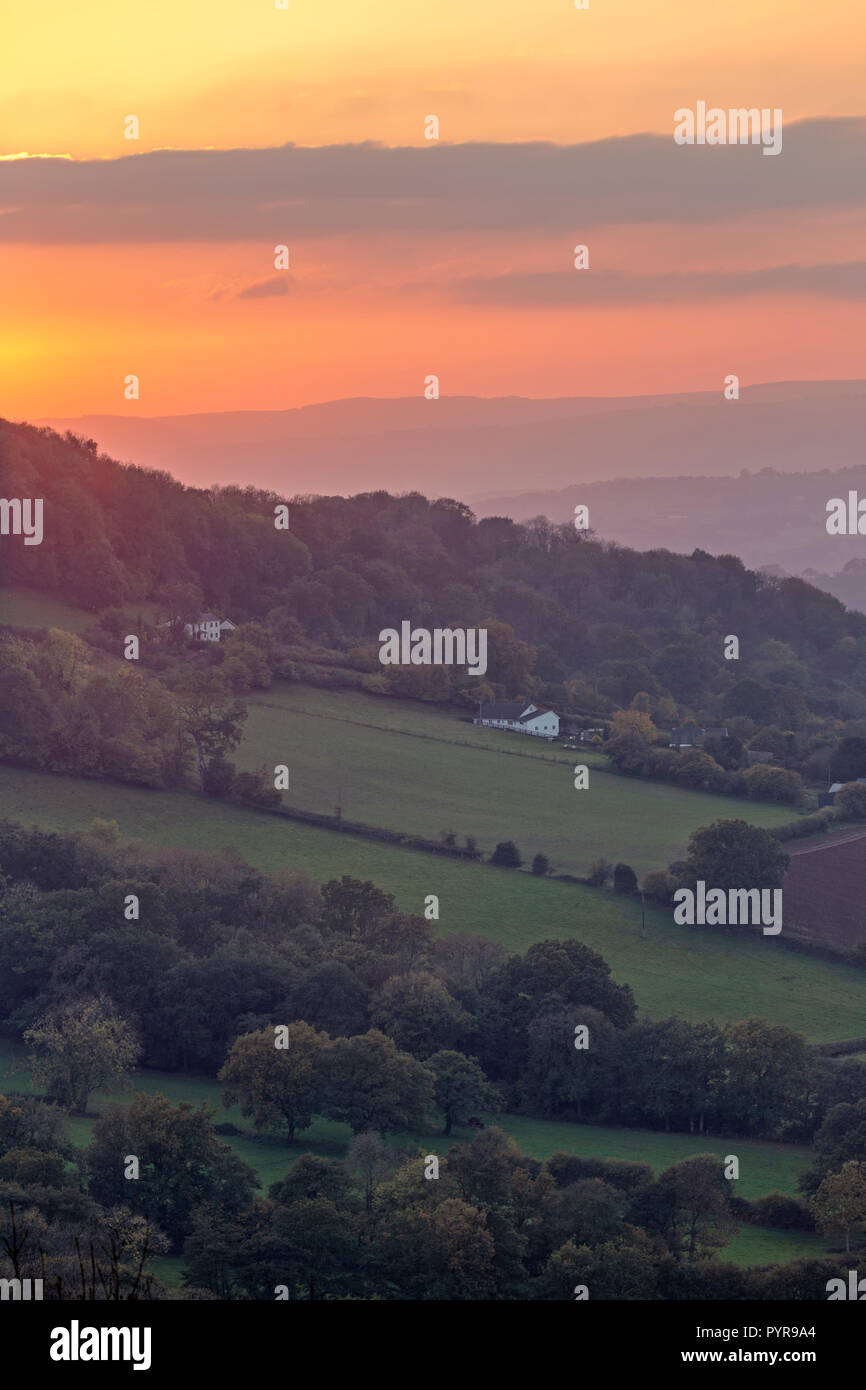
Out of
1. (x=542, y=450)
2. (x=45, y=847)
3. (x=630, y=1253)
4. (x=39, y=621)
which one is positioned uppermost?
(x=542, y=450)

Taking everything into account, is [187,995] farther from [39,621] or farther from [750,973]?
[39,621]

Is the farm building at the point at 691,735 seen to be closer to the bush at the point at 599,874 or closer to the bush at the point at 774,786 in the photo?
the bush at the point at 774,786

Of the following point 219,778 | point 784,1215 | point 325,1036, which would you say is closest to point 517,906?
point 219,778

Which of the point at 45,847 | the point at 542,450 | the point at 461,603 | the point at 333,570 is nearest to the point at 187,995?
the point at 45,847

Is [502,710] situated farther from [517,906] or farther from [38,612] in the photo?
[517,906]

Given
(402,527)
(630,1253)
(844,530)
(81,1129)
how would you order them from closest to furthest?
(630,1253) < (81,1129) < (402,527) < (844,530)

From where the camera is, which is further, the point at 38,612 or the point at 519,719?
→ the point at 38,612

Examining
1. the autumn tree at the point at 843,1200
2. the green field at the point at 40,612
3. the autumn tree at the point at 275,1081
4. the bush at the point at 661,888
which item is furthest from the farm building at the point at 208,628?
the autumn tree at the point at 843,1200
